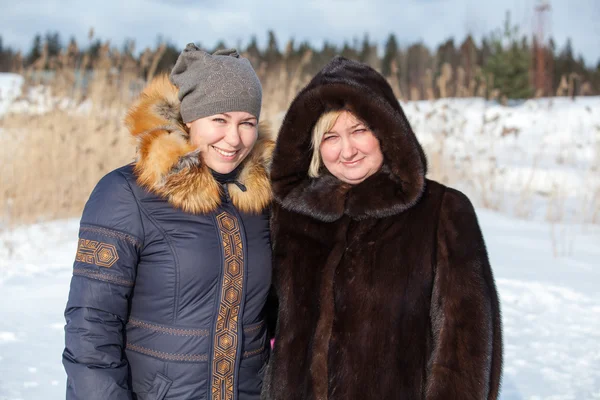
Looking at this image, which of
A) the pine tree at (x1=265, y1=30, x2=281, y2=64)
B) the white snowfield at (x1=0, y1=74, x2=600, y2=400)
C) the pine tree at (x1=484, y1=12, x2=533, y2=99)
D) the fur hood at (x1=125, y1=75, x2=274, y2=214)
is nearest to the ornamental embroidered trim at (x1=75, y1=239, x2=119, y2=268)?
the fur hood at (x1=125, y1=75, x2=274, y2=214)

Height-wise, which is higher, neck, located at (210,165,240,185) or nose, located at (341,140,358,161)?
nose, located at (341,140,358,161)

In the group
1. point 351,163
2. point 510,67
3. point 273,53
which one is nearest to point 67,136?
point 351,163

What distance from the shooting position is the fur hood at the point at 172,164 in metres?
1.64

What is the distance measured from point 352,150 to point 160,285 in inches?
30.4

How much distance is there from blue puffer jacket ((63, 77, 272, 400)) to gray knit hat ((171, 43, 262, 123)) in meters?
0.11

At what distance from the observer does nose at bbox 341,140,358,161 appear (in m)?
1.90

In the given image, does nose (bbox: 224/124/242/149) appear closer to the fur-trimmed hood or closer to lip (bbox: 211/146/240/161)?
lip (bbox: 211/146/240/161)

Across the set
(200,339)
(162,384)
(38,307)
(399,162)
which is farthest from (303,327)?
(38,307)

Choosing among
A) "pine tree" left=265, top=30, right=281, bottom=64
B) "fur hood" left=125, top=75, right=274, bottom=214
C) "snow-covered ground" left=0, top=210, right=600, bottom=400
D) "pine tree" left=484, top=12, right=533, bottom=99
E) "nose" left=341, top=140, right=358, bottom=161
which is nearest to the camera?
"fur hood" left=125, top=75, right=274, bottom=214

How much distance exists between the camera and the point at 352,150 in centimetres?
190

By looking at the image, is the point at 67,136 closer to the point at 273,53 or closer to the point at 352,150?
the point at 352,150

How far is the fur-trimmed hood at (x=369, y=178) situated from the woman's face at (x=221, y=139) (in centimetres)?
26

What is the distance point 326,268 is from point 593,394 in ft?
6.33

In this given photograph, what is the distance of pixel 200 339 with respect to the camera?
5.36ft
